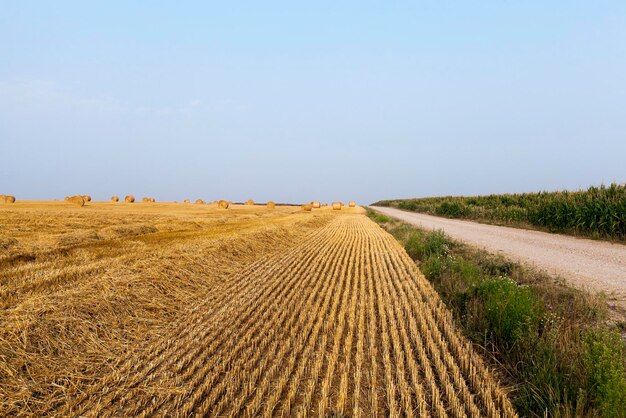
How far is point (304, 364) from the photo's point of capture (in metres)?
4.71

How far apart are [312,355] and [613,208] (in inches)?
633

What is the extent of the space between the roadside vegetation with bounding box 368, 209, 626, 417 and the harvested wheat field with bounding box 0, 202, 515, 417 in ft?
1.40

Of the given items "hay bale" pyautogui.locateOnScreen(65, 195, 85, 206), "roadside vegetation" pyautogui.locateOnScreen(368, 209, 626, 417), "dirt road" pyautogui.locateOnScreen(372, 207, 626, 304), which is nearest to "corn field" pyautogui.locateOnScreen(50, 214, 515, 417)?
"roadside vegetation" pyautogui.locateOnScreen(368, 209, 626, 417)

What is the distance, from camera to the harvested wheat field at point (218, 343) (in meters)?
3.87

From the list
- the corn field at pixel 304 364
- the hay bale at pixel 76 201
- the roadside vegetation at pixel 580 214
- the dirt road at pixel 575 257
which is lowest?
the corn field at pixel 304 364

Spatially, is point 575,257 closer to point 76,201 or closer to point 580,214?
point 580,214

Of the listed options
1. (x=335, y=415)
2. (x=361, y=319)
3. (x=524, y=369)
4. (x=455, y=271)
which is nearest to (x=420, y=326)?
(x=361, y=319)

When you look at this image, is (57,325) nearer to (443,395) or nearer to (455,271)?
(443,395)

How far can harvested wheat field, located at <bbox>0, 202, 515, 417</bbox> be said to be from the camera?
3.87 meters

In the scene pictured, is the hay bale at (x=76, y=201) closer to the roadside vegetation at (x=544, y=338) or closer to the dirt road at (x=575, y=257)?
the dirt road at (x=575, y=257)

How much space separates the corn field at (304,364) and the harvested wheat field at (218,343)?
0.02 meters

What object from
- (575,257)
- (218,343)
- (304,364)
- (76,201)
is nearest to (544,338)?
(304,364)

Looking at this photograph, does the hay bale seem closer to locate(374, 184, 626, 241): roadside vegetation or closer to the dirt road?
the dirt road

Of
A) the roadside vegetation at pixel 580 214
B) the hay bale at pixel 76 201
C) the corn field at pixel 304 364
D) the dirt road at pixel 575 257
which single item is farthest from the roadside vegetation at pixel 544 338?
the hay bale at pixel 76 201
